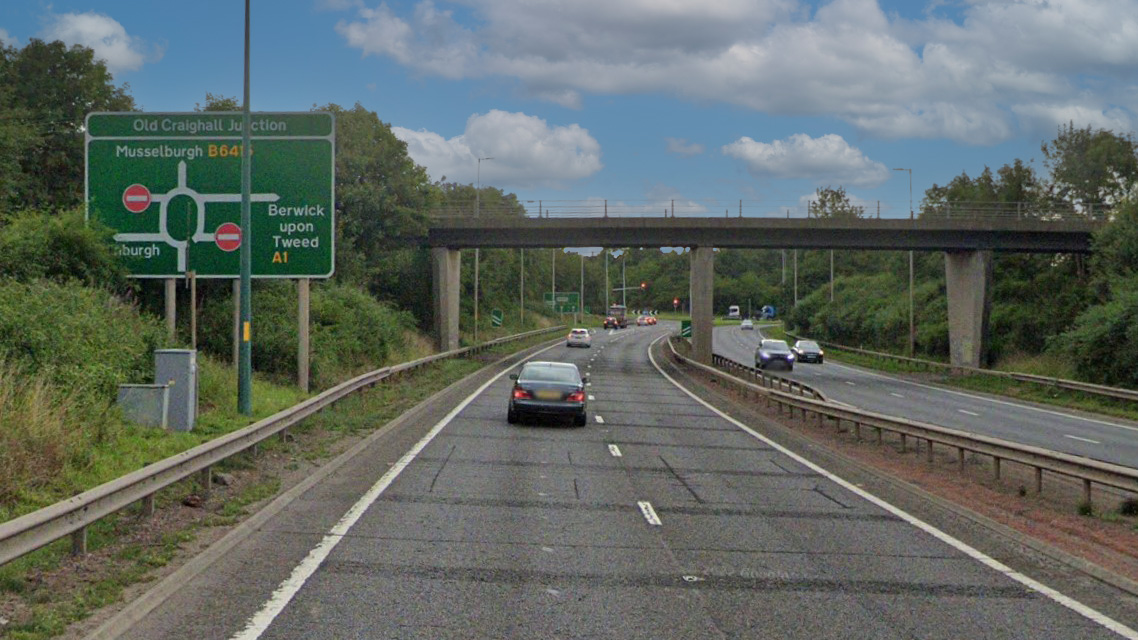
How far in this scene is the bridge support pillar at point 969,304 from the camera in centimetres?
5497

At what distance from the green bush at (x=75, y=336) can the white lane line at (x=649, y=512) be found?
A: 25.9 ft

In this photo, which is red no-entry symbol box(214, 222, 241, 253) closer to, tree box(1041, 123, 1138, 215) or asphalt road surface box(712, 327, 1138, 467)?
asphalt road surface box(712, 327, 1138, 467)


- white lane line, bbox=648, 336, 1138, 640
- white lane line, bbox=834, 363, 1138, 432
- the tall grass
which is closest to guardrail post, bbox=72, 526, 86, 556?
the tall grass

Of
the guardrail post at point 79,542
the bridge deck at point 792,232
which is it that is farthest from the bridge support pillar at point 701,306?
the guardrail post at point 79,542

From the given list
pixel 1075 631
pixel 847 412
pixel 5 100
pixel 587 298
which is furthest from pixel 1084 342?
pixel 587 298

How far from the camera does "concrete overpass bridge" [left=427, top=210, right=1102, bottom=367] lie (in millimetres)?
52594

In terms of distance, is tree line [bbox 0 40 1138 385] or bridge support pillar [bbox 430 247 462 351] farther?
bridge support pillar [bbox 430 247 462 351]

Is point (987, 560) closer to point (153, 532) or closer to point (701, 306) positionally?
point (153, 532)

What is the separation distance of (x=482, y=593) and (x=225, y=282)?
2152 cm

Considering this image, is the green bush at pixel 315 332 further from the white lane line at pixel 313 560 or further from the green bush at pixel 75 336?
the white lane line at pixel 313 560

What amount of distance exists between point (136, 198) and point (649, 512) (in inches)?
568

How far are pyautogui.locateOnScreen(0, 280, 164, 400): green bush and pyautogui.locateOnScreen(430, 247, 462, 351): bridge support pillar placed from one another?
113ft

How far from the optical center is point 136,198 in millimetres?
22188

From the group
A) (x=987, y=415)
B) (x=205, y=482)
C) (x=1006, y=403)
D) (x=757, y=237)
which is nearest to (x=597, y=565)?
(x=205, y=482)
